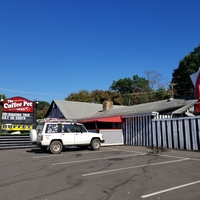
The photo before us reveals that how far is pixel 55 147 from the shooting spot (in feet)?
51.6

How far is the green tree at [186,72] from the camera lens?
54.0 m

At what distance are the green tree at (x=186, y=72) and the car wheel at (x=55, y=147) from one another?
42320mm

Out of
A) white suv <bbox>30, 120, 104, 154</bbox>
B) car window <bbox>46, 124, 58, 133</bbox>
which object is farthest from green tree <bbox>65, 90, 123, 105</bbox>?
car window <bbox>46, 124, 58, 133</bbox>

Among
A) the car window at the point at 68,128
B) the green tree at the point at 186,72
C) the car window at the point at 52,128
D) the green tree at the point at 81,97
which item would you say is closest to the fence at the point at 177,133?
the car window at the point at 68,128

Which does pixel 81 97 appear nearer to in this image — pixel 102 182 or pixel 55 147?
pixel 55 147

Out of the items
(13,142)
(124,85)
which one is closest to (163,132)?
(13,142)

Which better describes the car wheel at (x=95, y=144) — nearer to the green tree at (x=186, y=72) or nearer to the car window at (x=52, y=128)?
the car window at (x=52, y=128)

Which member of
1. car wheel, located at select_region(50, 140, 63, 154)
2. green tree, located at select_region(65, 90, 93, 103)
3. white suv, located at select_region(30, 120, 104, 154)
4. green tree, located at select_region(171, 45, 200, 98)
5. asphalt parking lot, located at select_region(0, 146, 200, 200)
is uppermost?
green tree, located at select_region(171, 45, 200, 98)

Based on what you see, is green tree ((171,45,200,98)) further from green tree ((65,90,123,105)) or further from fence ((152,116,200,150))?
fence ((152,116,200,150))

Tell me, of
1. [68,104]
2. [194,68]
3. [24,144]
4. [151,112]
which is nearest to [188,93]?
[194,68]

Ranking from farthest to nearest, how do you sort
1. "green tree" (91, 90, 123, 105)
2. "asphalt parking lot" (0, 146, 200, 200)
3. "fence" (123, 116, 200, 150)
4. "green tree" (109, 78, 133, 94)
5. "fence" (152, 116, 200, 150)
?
"green tree" (109, 78, 133, 94), "green tree" (91, 90, 123, 105), "fence" (123, 116, 200, 150), "fence" (152, 116, 200, 150), "asphalt parking lot" (0, 146, 200, 200)

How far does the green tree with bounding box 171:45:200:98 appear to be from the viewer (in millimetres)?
53969

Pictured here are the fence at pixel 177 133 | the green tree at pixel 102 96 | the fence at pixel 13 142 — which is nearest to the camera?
the fence at pixel 177 133

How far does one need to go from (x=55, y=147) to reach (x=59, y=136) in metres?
0.74
